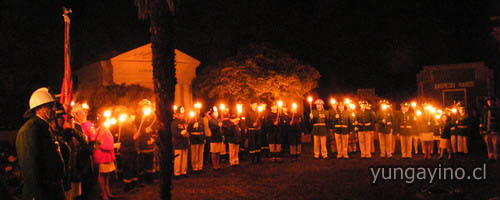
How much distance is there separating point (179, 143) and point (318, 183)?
4.42 metres

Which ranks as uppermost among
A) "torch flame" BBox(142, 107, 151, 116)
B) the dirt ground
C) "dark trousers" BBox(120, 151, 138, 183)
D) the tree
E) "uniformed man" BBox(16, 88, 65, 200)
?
the tree

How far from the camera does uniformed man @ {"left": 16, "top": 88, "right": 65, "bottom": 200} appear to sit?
187 inches

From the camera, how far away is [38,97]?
525 centimetres

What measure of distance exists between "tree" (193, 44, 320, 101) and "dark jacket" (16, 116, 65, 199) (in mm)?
14791

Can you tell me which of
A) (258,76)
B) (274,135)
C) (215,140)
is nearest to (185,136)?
(215,140)

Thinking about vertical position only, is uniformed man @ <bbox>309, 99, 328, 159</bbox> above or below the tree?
below

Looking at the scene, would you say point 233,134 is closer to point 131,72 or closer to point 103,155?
point 103,155

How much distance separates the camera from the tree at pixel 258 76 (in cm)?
1966

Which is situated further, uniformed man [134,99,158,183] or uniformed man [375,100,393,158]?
uniformed man [375,100,393,158]

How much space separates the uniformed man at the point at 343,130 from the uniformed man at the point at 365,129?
1.18 feet

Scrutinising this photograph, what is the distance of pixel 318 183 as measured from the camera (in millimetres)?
10367

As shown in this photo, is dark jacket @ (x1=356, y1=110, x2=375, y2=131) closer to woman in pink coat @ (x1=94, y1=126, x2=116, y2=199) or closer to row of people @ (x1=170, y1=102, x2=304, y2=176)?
row of people @ (x1=170, y1=102, x2=304, y2=176)

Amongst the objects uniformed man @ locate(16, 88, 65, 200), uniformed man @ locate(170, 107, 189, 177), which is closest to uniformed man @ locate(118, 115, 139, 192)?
uniformed man @ locate(170, 107, 189, 177)

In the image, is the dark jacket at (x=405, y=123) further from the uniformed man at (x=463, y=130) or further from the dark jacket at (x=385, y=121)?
the uniformed man at (x=463, y=130)
